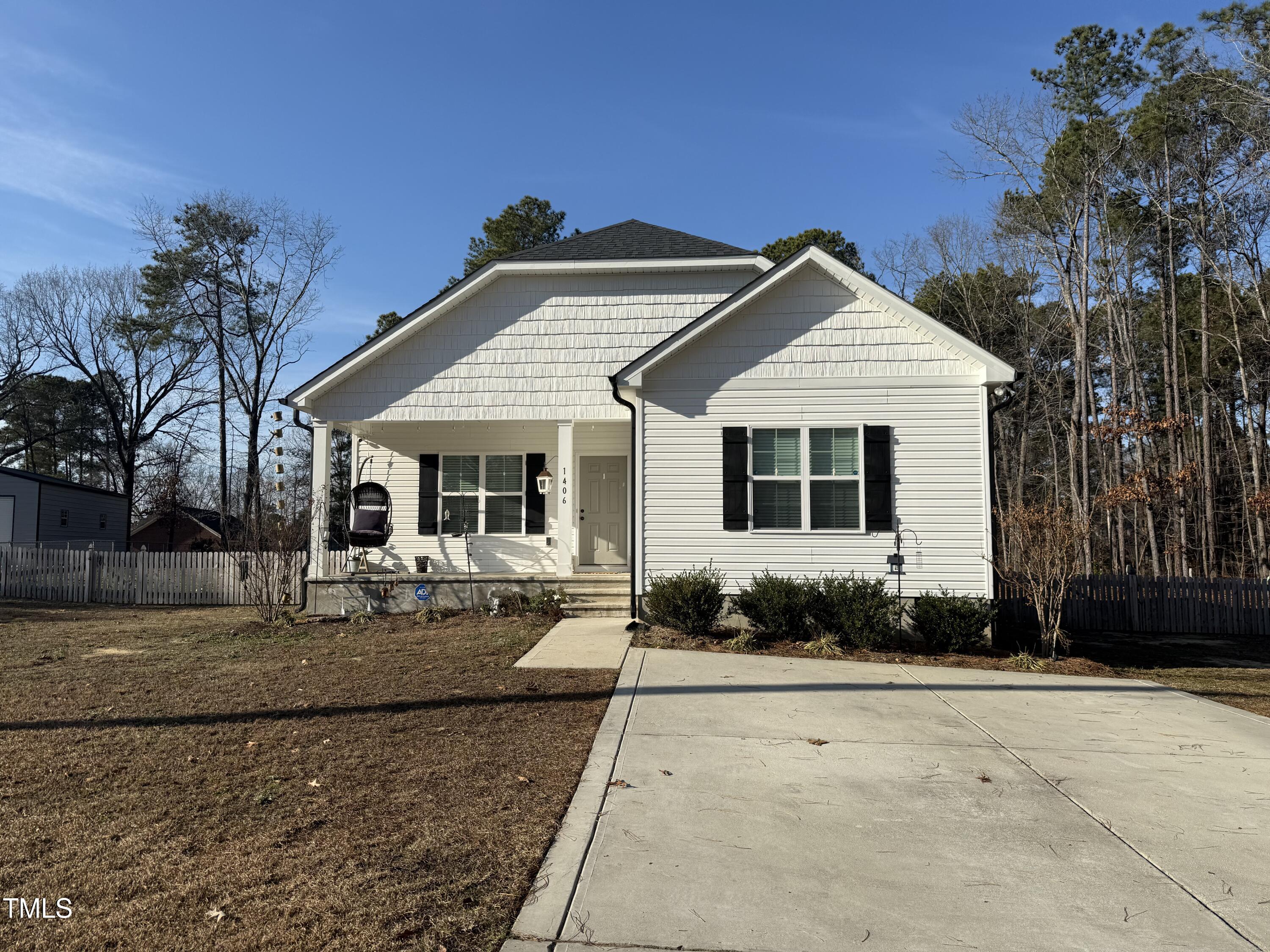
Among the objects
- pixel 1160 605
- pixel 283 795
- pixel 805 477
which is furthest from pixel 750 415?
pixel 1160 605

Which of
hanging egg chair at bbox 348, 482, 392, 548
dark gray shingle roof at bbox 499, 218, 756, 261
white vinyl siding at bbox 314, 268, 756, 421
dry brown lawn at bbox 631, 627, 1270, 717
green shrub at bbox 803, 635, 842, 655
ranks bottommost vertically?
dry brown lawn at bbox 631, 627, 1270, 717

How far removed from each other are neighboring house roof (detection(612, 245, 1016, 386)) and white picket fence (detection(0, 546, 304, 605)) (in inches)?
408

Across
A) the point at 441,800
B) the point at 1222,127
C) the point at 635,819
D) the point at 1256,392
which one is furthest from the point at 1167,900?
the point at 1256,392

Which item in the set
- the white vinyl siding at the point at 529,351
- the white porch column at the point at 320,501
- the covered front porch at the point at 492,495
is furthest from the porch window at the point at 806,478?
the white porch column at the point at 320,501

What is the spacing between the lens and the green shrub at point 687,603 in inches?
374

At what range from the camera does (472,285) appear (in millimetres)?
12352

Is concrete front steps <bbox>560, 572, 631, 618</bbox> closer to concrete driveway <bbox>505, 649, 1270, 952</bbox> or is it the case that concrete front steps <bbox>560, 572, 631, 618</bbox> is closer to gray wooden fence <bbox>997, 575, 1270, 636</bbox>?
concrete driveway <bbox>505, 649, 1270, 952</bbox>

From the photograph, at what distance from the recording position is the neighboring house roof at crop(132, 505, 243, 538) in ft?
91.4

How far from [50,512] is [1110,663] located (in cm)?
2734

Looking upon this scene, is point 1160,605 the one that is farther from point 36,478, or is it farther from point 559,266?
point 36,478

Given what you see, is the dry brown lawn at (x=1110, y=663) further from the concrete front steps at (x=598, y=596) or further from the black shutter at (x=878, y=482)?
the concrete front steps at (x=598, y=596)

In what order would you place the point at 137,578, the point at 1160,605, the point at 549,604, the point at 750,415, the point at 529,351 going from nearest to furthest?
the point at 750,415 < the point at 549,604 < the point at 529,351 < the point at 1160,605 < the point at 137,578

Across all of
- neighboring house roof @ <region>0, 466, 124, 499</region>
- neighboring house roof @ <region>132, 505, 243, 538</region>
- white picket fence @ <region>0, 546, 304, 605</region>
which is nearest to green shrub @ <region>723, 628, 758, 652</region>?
white picket fence @ <region>0, 546, 304, 605</region>

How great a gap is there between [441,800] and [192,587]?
14.1 metres
